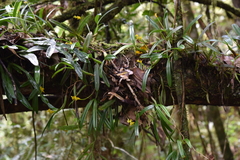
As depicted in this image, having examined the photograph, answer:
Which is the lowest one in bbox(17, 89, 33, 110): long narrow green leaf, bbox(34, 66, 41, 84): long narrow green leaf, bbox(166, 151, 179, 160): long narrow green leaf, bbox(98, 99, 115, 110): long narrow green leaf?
bbox(166, 151, 179, 160): long narrow green leaf

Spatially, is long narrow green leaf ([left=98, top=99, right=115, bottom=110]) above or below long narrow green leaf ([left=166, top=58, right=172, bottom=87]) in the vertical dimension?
below

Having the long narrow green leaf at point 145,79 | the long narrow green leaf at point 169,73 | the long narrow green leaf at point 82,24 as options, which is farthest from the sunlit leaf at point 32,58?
the long narrow green leaf at point 169,73

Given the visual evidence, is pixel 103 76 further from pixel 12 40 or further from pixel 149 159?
pixel 149 159

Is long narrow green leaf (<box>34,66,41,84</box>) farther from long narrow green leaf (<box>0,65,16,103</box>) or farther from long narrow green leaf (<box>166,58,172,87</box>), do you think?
long narrow green leaf (<box>166,58,172,87</box>)

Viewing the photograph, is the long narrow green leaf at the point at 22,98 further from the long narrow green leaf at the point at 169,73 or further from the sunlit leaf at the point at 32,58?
the long narrow green leaf at the point at 169,73

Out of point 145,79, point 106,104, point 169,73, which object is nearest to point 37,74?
point 106,104

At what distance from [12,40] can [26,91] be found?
0.80 ft

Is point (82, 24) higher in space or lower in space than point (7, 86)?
higher

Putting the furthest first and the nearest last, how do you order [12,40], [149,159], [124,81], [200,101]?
[149,159] → [200,101] → [124,81] → [12,40]

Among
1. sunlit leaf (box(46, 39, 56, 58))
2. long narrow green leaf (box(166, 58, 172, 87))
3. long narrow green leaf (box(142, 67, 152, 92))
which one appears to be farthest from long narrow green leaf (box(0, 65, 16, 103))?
long narrow green leaf (box(166, 58, 172, 87))

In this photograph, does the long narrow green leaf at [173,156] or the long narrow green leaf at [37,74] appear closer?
the long narrow green leaf at [37,74]

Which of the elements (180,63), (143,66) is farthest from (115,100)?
(180,63)

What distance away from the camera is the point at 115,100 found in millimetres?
1163

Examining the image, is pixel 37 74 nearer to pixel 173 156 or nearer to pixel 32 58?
pixel 32 58
